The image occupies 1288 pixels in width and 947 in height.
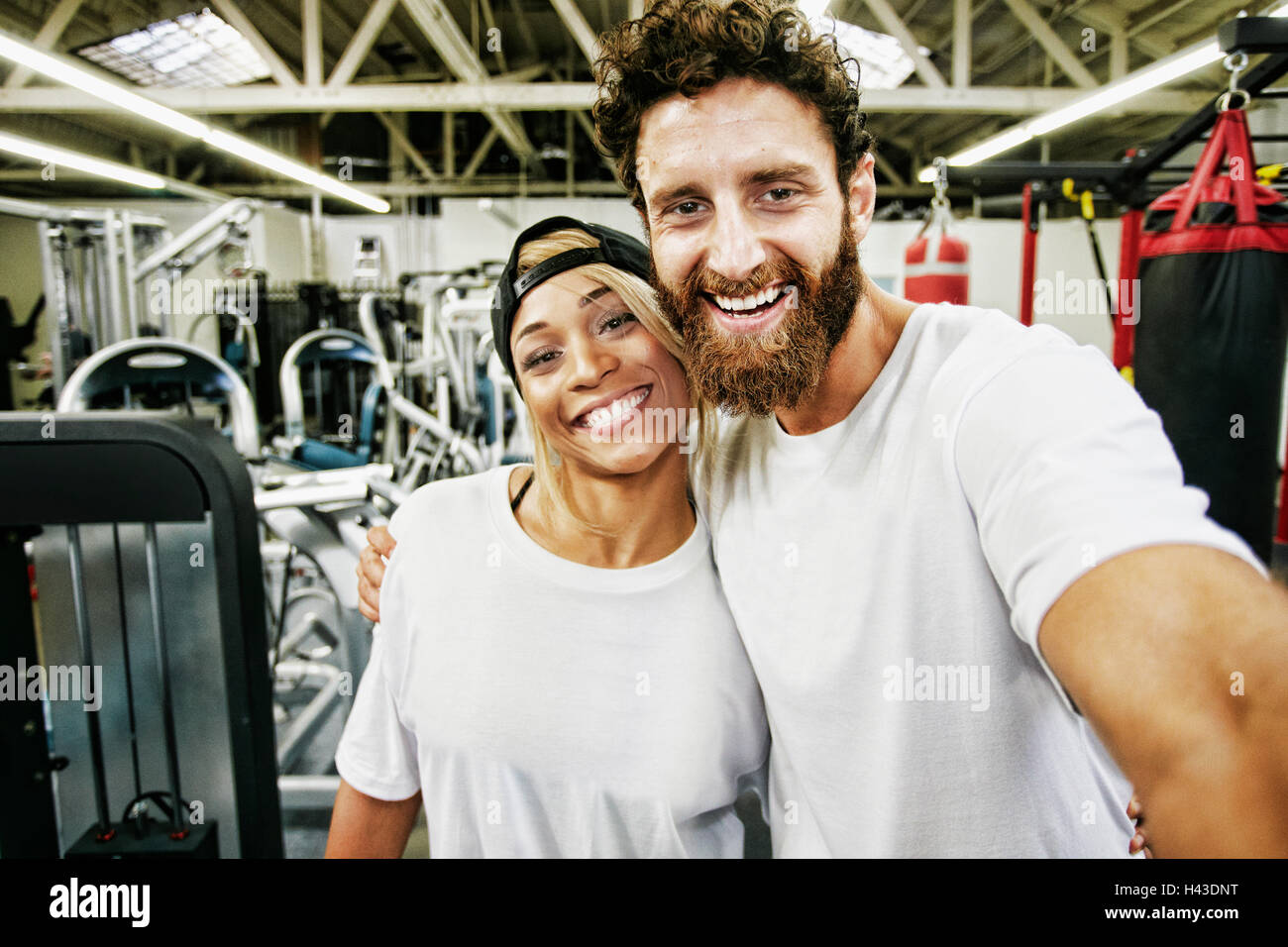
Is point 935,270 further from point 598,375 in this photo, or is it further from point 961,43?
point 598,375

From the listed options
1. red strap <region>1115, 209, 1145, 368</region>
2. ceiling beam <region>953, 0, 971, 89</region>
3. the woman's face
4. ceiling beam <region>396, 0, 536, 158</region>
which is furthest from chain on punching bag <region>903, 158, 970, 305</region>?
the woman's face

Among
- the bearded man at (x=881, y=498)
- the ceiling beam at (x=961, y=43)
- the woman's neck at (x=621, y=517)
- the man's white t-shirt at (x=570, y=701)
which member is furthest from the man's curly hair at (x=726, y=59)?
the ceiling beam at (x=961, y=43)

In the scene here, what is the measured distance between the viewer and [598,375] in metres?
0.91

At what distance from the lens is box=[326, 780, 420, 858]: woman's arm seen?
3.12ft

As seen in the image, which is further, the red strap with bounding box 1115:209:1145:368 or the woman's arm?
the red strap with bounding box 1115:209:1145:368

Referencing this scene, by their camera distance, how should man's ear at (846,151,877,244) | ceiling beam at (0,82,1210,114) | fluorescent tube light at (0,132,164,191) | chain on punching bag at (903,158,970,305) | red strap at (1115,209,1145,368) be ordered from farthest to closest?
fluorescent tube light at (0,132,164,191) → chain on punching bag at (903,158,970,305) → ceiling beam at (0,82,1210,114) → red strap at (1115,209,1145,368) → man's ear at (846,151,877,244)

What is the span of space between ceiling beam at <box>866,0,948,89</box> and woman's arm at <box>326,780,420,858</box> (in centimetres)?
164

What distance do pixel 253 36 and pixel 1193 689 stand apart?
6.62ft

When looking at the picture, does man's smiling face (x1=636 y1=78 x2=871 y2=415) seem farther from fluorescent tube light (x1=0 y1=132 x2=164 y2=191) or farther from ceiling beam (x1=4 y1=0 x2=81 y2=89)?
fluorescent tube light (x1=0 y1=132 x2=164 y2=191)

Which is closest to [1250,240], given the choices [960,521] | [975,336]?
[975,336]

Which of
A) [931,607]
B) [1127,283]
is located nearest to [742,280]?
[931,607]

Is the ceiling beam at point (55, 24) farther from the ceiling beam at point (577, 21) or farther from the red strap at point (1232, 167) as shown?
the red strap at point (1232, 167)

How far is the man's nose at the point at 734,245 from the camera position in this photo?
0.77 metres
